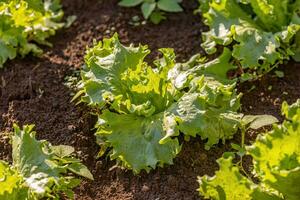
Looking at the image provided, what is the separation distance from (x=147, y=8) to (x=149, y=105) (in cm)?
96

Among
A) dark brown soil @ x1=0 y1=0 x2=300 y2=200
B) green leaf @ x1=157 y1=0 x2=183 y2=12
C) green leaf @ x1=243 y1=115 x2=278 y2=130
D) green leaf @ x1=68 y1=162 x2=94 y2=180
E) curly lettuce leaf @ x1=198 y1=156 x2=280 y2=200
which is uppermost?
curly lettuce leaf @ x1=198 y1=156 x2=280 y2=200

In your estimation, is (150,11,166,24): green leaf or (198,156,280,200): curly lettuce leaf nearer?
(198,156,280,200): curly lettuce leaf

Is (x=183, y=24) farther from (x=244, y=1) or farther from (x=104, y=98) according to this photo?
(x=104, y=98)

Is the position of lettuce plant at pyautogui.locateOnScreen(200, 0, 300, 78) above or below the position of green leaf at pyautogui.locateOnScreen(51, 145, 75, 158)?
above

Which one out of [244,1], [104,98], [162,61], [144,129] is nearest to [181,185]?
[144,129]

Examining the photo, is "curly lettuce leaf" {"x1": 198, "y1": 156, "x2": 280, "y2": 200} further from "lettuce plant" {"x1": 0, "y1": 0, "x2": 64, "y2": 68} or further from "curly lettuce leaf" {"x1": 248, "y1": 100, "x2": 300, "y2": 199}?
"lettuce plant" {"x1": 0, "y1": 0, "x2": 64, "y2": 68}

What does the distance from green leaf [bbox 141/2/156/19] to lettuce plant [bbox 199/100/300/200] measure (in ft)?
4.41

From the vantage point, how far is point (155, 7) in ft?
12.2

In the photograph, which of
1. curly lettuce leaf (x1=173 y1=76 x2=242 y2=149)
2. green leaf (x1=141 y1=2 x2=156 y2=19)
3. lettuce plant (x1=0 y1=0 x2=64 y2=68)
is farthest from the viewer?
green leaf (x1=141 y1=2 x2=156 y2=19)

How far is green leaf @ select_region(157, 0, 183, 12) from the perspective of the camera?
12.0 ft

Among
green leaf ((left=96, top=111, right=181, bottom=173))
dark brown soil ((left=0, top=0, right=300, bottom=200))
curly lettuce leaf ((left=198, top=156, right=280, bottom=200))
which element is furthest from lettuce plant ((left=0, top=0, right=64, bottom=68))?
curly lettuce leaf ((left=198, top=156, right=280, bottom=200))

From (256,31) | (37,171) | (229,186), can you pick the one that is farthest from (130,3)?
(229,186)

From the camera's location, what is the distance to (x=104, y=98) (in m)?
2.81

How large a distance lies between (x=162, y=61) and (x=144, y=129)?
526 millimetres
